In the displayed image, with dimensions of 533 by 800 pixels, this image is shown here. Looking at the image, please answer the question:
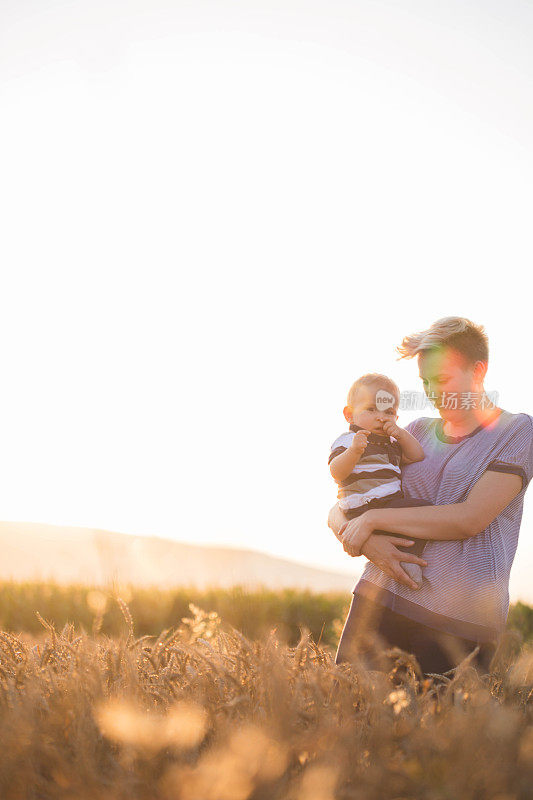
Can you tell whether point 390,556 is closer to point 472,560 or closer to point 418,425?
point 472,560

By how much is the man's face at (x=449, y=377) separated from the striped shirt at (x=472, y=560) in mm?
173

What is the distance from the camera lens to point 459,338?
119 inches

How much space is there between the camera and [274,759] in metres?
1.57

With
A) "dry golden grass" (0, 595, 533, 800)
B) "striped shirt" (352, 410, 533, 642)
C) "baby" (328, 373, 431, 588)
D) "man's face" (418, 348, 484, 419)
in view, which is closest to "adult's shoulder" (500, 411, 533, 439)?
"striped shirt" (352, 410, 533, 642)

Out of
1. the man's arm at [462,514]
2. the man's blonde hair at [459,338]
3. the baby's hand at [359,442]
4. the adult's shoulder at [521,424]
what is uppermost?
the man's blonde hair at [459,338]

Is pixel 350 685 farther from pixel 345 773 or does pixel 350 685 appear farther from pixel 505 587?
pixel 505 587

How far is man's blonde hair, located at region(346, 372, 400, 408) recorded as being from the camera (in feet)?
12.0

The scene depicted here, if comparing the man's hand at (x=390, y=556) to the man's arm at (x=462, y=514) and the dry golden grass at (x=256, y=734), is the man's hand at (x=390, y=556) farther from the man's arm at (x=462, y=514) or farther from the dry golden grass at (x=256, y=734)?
the dry golden grass at (x=256, y=734)

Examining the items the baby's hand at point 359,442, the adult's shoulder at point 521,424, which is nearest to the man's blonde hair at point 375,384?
the baby's hand at point 359,442

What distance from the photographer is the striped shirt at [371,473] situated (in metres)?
3.24

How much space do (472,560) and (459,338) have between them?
1049mm

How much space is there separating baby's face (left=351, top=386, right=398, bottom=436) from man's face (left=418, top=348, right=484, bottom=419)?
49 centimetres

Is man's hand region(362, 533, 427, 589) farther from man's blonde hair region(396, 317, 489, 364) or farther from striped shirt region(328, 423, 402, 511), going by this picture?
man's blonde hair region(396, 317, 489, 364)

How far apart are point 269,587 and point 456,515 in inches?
A: 222
